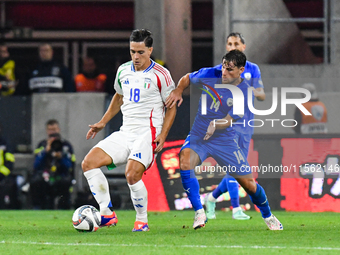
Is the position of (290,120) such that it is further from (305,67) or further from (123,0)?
(123,0)

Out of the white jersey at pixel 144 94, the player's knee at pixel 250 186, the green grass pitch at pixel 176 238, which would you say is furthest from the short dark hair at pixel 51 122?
the player's knee at pixel 250 186

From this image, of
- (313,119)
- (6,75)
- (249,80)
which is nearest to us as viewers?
(249,80)

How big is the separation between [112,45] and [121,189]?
21.2ft

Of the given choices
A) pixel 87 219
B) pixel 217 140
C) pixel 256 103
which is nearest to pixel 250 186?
pixel 217 140

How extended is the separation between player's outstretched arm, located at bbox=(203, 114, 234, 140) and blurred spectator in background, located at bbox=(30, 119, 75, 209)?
→ 4423 millimetres

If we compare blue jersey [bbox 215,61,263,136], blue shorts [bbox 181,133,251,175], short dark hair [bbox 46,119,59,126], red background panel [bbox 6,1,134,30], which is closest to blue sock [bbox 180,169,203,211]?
blue shorts [bbox 181,133,251,175]

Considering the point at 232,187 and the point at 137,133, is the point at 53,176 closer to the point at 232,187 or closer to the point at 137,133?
the point at 232,187

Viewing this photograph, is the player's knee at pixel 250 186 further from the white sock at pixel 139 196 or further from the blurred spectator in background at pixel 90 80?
the blurred spectator in background at pixel 90 80

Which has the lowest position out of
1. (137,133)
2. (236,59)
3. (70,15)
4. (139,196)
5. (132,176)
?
(139,196)

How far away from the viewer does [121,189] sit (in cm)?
1094

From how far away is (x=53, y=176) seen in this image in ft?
36.5

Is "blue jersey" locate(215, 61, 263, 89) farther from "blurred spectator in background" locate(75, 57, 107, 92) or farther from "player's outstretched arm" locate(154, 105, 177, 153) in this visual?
"blurred spectator in background" locate(75, 57, 107, 92)

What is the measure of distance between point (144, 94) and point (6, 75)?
5.91 meters

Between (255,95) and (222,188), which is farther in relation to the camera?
(222,188)
